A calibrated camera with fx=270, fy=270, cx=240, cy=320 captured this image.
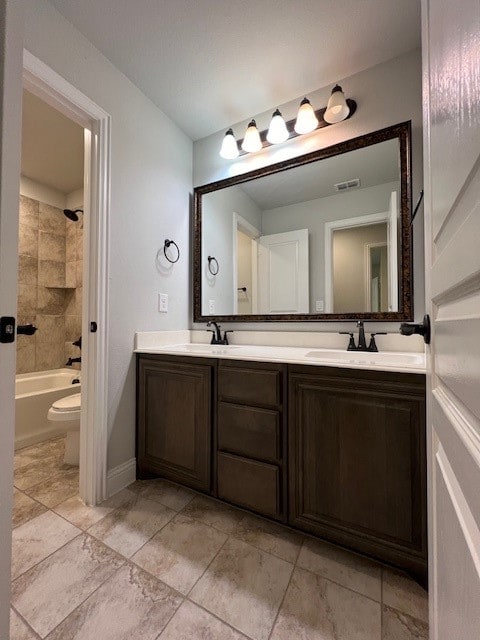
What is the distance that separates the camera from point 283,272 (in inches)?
71.3

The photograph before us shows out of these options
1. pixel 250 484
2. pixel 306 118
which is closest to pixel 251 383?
pixel 250 484

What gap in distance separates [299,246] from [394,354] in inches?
33.8

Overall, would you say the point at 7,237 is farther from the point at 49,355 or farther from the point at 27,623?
the point at 49,355

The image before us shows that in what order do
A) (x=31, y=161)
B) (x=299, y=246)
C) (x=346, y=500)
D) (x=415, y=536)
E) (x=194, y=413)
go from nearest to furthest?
(x=415, y=536) → (x=346, y=500) → (x=194, y=413) → (x=299, y=246) → (x=31, y=161)

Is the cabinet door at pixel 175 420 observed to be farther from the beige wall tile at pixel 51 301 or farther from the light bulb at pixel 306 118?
the beige wall tile at pixel 51 301

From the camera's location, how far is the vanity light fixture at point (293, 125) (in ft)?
5.15

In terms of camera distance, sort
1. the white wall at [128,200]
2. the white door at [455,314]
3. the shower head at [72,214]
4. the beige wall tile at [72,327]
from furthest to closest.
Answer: the beige wall tile at [72,327], the shower head at [72,214], the white wall at [128,200], the white door at [455,314]

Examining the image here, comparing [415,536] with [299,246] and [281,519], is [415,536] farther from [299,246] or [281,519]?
[299,246]

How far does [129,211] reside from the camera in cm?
165

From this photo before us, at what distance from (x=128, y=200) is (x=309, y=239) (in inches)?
45.2

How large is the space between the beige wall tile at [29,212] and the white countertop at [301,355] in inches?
88.1

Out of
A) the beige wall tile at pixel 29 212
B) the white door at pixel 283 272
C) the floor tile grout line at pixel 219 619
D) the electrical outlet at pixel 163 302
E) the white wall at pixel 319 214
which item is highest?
the beige wall tile at pixel 29 212

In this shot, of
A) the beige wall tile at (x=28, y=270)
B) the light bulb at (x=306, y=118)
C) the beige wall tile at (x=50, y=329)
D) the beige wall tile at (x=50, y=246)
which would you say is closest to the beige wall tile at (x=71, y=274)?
the beige wall tile at (x=50, y=246)

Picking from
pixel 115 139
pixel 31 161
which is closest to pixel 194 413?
pixel 115 139
